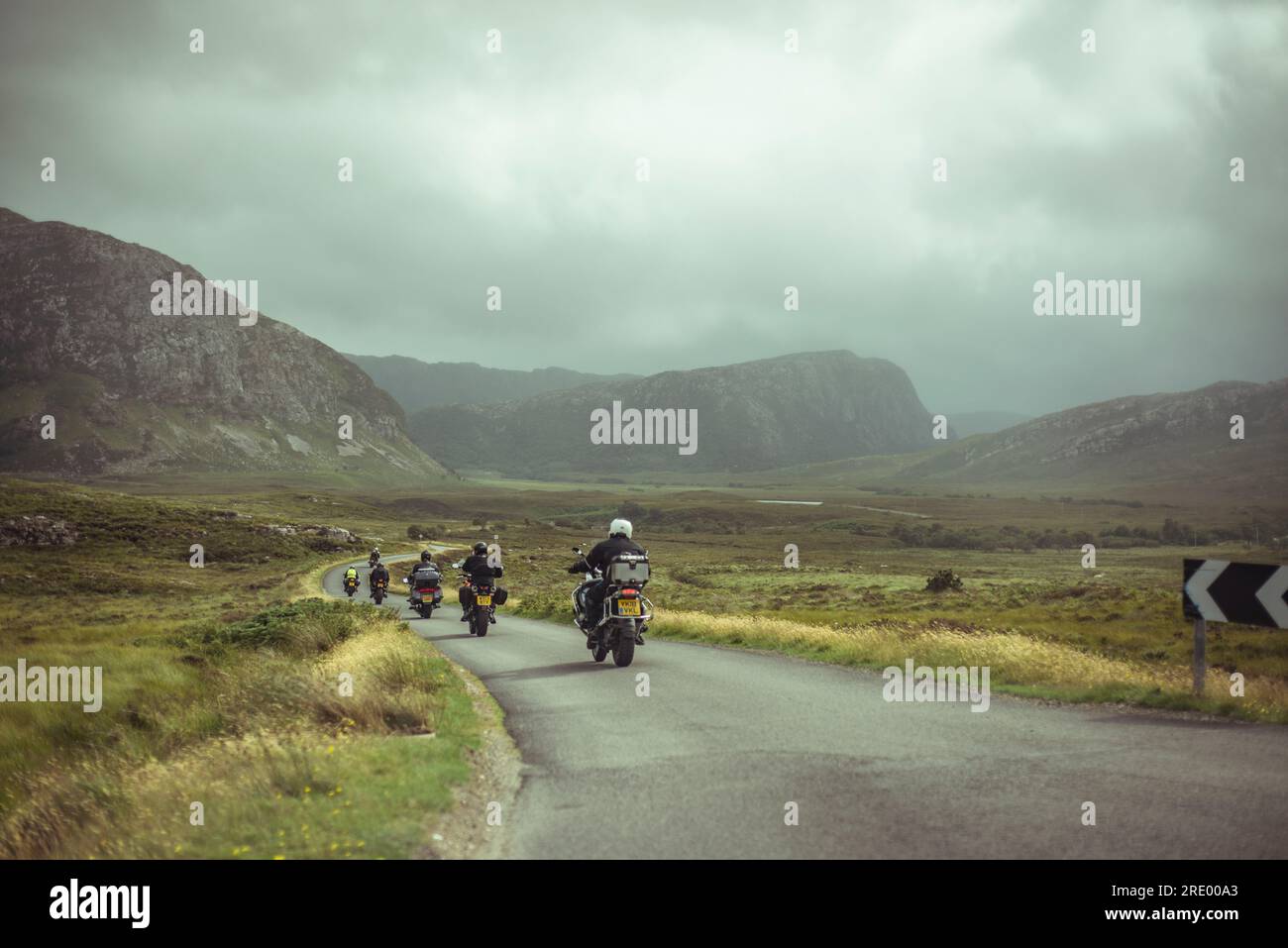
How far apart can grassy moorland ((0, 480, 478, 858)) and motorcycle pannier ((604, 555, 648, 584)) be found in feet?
11.1

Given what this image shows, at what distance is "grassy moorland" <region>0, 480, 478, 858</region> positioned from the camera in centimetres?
680

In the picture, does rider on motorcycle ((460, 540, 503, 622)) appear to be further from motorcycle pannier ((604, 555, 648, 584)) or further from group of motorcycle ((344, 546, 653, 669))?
motorcycle pannier ((604, 555, 648, 584))

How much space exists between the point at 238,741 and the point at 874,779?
22.2 ft

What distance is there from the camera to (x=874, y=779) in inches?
319

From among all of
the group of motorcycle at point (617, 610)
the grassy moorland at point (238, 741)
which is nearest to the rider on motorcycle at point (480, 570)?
the grassy moorland at point (238, 741)

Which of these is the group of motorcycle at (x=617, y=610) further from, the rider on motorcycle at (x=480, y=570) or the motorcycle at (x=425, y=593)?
the motorcycle at (x=425, y=593)

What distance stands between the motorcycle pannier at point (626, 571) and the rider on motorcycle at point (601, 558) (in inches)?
7.5

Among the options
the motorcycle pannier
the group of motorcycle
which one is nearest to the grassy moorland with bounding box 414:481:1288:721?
the group of motorcycle

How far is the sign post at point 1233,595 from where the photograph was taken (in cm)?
1072

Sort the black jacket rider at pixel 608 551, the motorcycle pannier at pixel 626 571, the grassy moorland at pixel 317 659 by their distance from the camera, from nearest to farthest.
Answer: the grassy moorland at pixel 317 659 → the motorcycle pannier at pixel 626 571 → the black jacket rider at pixel 608 551

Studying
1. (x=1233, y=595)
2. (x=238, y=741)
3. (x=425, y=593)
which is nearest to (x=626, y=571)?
(x=238, y=741)

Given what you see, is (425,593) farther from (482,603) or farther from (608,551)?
(608,551)
